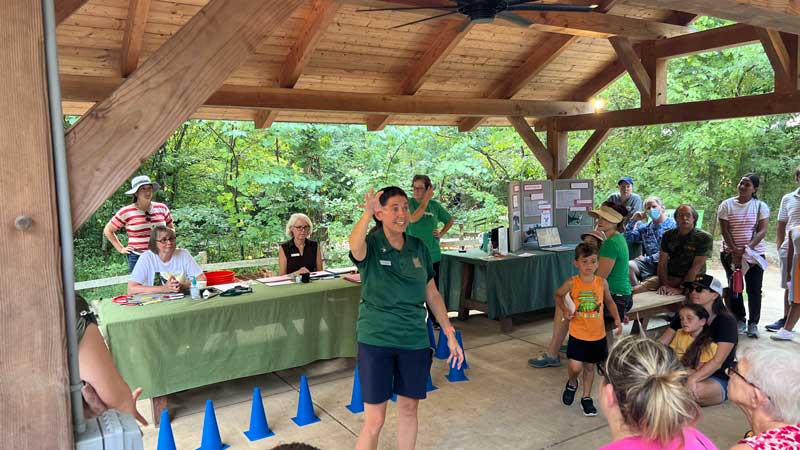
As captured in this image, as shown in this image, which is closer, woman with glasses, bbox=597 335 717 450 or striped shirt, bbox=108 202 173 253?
woman with glasses, bbox=597 335 717 450

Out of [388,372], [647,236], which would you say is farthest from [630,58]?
[388,372]

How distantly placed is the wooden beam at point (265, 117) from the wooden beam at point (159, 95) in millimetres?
4999

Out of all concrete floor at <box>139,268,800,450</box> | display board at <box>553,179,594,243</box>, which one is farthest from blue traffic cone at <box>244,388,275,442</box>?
display board at <box>553,179,594,243</box>

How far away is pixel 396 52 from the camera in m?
6.60

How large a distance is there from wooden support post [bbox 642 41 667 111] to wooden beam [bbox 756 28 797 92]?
4.29ft

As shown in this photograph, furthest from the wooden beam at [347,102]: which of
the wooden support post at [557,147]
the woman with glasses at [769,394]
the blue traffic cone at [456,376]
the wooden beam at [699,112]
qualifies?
the woman with glasses at [769,394]

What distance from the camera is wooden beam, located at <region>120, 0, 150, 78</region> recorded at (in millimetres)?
4785

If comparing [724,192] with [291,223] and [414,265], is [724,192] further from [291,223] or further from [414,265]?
[414,265]

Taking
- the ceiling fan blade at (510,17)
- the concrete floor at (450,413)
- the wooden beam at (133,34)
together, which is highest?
the wooden beam at (133,34)

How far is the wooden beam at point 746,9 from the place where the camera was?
9.36ft

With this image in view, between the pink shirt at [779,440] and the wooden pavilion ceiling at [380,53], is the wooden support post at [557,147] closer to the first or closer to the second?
the wooden pavilion ceiling at [380,53]

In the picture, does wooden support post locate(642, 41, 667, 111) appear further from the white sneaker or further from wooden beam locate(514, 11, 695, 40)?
the white sneaker

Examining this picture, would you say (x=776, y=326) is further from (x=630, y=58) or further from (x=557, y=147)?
(x=557, y=147)

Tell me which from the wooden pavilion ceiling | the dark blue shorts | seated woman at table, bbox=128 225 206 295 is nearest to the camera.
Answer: the dark blue shorts
